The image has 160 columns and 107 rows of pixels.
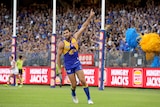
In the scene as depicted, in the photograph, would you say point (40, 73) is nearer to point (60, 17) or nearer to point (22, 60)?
point (22, 60)

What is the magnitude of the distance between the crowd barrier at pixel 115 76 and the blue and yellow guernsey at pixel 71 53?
48.2 feet

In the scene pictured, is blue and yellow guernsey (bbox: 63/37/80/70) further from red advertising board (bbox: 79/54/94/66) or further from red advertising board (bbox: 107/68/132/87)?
red advertising board (bbox: 79/54/94/66)

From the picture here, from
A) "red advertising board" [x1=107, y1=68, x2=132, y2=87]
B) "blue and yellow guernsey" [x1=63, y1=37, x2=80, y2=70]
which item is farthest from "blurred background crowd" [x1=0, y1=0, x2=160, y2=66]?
"blue and yellow guernsey" [x1=63, y1=37, x2=80, y2=70]

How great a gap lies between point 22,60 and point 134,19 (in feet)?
28.6

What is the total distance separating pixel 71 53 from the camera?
1836 cm

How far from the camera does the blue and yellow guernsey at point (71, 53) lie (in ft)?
59.9

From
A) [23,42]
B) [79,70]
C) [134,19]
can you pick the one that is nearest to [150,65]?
[134,19]

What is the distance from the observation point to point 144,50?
33.0 meters

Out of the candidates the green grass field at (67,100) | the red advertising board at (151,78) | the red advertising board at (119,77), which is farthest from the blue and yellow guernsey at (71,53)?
the red advertising board at (119,77)

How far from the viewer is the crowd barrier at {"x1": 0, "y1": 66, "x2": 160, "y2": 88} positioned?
32.8 meters

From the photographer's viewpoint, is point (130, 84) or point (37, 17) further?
point (37, 17)

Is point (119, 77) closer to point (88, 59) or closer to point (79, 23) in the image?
point (88, 59)

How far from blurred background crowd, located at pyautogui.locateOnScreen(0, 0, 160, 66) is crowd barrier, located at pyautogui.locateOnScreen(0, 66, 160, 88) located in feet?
1.95

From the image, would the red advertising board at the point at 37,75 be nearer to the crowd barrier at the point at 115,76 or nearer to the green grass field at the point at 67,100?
the crowd barrier at the point at 115,76
